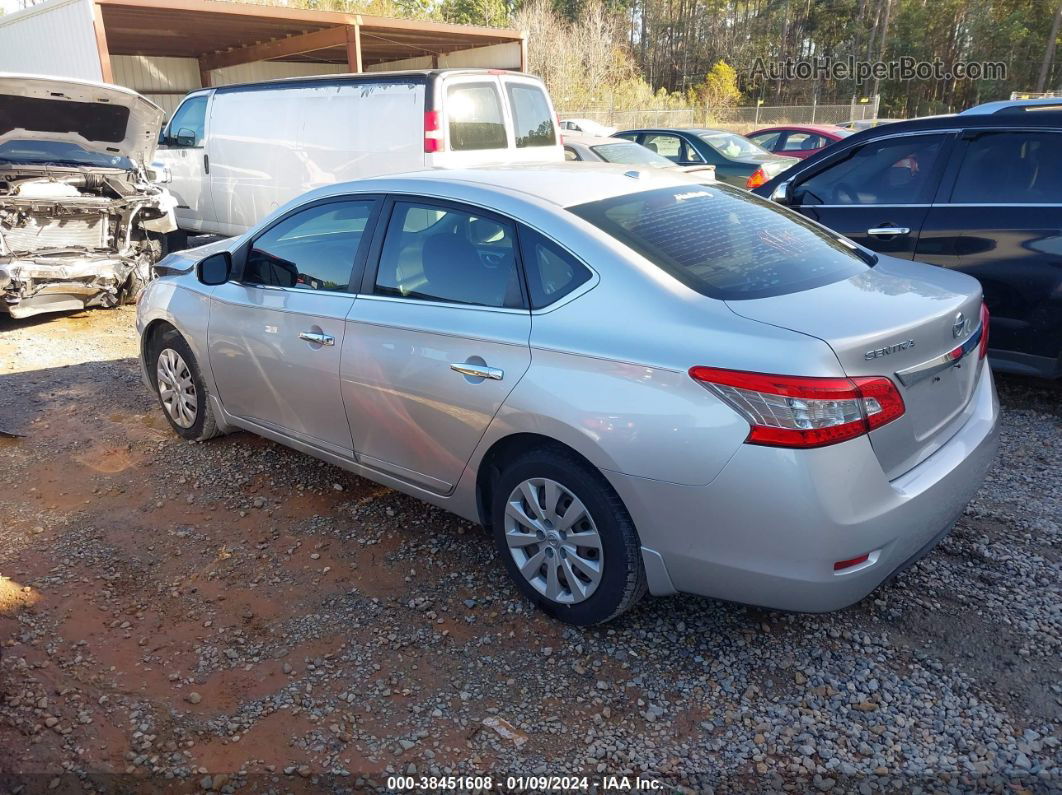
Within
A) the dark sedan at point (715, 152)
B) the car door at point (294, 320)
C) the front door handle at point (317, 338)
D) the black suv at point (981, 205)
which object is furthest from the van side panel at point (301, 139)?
the dark sedan at point (715, 152)

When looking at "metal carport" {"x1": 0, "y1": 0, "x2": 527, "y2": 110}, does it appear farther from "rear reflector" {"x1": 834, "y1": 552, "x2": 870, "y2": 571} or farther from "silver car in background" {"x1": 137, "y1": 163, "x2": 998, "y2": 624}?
"rear reflector" {"x1": 834, "y1": 552, "x2": 870, "y2": 571}

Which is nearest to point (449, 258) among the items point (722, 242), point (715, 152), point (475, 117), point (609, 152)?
point (722, 242)

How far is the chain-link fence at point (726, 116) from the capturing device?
3572 centimetres


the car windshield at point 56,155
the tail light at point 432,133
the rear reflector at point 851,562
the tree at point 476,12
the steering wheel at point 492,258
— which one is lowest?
the rear reflector at point 851,562

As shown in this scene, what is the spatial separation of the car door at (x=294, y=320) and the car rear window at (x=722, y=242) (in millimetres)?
1230

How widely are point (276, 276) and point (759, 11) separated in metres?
61.3

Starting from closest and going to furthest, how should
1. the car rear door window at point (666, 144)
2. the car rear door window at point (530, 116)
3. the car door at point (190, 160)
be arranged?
1. the car rear door window at point (530, 116)
2. the car door at point (190, 160)
3. the car rear door window at point (666, 144)

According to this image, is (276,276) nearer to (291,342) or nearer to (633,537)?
(291,342)

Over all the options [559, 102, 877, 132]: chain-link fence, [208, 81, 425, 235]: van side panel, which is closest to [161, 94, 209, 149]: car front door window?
[208, 81, 425, 235]: van side panel

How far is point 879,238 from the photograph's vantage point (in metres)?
5.28

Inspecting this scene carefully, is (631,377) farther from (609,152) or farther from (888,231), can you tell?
(609,152)

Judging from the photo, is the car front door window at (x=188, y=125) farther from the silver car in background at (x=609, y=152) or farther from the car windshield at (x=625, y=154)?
the car windshield at (x=625, y=154)

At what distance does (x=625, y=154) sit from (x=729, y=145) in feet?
9.68

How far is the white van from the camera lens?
26.0ft
